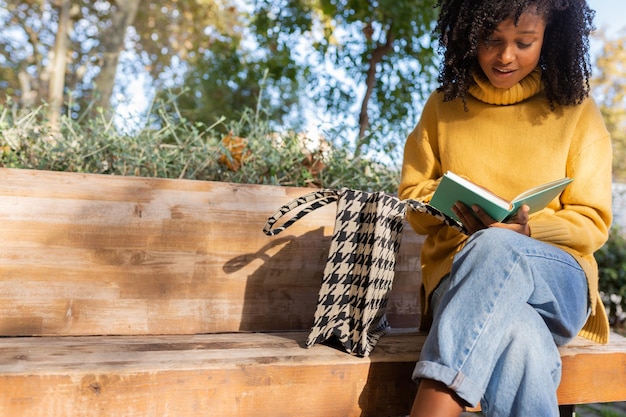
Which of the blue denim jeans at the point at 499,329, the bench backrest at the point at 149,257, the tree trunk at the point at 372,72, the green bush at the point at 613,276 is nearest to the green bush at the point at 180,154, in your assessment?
the bench backrest at the point at 149,257

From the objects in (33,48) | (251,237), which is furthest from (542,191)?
(33,48)

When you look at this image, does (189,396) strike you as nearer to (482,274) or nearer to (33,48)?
(482,274)

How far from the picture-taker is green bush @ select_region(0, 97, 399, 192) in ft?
7.47

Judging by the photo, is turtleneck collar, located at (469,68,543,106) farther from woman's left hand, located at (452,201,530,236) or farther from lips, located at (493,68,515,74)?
woman's left hand, located at (452,201,530,236)

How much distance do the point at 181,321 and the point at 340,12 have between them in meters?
2.89

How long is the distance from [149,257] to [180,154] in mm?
650

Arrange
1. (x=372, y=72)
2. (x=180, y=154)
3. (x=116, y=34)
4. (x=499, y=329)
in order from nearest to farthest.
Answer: (x=499, y=329)
(x=180, y=154)
(x=372, y=72)
(x=116, y=34)

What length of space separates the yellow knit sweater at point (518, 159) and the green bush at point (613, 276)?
2840mm

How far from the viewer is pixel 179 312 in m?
1.87

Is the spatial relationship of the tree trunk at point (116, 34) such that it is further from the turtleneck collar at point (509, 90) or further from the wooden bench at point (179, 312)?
the turtleneck collar at point (509, 90)

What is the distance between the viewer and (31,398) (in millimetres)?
1292

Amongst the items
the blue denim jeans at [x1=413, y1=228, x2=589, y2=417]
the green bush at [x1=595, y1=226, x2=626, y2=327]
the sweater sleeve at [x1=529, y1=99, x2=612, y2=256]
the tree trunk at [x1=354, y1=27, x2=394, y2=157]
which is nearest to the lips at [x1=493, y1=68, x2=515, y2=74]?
the sweater sleeve at [x1=529, y1=99, x2=612, y2=256]

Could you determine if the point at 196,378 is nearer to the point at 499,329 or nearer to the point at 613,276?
the point at 499,329

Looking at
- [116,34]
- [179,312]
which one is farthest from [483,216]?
[116,34]
